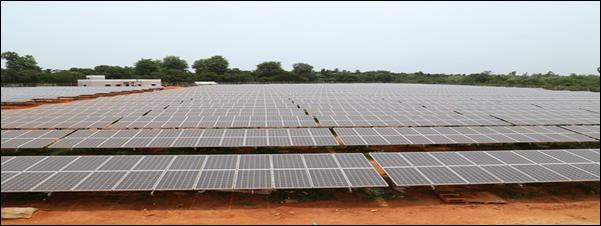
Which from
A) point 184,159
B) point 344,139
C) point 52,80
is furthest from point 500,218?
point 52,80

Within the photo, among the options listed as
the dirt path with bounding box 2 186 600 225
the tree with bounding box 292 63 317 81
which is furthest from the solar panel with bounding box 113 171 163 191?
the tree with bounding box 292 63 317 81

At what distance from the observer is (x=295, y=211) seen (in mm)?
10156

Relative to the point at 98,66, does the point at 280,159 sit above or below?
below

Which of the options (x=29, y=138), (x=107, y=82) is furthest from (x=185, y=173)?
(x=107, y=82)

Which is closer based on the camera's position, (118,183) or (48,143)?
(118,183)

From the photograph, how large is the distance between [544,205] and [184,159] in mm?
11306

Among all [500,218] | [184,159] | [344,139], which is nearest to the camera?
[500,218]

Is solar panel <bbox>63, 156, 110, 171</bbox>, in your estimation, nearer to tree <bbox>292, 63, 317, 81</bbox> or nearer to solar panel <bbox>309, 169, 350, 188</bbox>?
solar panel <bbox>309, 169, 350, 188</bbox>

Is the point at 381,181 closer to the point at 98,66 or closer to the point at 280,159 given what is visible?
the point at 280,159

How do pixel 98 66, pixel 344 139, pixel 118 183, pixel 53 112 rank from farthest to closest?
pixel 98 66
pixel 53 112
pixel 344 139
pixel 118 183

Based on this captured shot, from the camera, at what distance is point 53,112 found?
25.7 meters

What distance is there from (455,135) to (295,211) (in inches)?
448

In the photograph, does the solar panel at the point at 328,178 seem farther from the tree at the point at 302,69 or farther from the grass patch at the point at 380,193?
the tree at the point at 302,69

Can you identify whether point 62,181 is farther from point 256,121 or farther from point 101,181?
point 256,121
